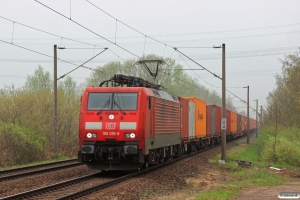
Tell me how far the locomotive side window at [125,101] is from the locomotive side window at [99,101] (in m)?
0.22

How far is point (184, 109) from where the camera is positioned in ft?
84.7

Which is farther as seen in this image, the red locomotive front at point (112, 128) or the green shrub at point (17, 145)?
the green shrub at point (17, 145)

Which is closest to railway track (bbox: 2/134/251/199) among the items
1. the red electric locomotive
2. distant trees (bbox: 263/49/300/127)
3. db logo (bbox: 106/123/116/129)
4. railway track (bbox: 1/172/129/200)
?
railway track (bbox: 1/172/129/200)

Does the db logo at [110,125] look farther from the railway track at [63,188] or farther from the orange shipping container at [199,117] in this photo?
the orange shipping container at [199,117]

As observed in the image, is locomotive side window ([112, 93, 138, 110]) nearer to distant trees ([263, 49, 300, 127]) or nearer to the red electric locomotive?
the red electric locomotive

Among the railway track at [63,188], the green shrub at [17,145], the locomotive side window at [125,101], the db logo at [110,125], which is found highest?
the locomotive side window at [125,101]

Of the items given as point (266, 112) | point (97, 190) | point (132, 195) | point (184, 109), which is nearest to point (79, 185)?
point (97, 190)

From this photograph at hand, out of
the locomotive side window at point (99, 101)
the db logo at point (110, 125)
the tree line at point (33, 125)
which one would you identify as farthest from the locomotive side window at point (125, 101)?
the tree line at point (33, 125)

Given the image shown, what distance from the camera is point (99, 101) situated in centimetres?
1622

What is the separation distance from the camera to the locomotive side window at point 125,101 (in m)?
16.0

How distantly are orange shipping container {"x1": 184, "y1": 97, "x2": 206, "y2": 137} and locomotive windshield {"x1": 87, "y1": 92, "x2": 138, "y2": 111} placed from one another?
48.1ft

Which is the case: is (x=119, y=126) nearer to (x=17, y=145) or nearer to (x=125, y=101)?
(x=125, y=101)

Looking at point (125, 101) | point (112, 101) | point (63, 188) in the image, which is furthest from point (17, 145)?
point (63, 188)

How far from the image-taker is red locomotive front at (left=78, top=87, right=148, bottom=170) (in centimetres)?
1553
